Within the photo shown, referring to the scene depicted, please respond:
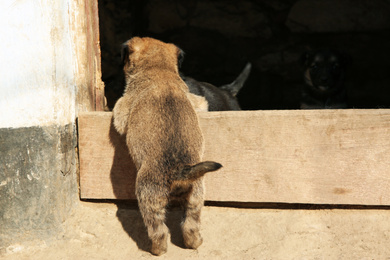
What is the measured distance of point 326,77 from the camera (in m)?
5.64

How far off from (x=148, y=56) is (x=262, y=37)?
10.6 feet

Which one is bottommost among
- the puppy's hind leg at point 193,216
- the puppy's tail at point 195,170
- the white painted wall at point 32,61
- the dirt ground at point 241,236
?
the dirt ground at point 241,236

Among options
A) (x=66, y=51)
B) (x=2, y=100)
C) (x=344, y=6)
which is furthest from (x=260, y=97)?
(x=2, y=100)

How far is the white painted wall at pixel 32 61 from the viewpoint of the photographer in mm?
3049

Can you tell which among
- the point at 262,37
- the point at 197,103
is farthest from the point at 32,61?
the point at 262,37

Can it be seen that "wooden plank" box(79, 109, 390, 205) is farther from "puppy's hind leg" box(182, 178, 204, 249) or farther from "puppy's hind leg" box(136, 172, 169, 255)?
"puppy's hind leg" box(136, 172, 169, 255)

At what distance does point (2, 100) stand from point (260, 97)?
4.13 meters

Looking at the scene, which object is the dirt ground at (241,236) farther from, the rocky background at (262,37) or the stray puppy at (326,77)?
the rocky background at (262,37)

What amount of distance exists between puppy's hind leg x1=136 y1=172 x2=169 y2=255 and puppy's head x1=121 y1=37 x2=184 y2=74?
1.03 meters

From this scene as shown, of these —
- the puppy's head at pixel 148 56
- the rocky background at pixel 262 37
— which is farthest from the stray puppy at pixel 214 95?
the rocky background at pixel 262 37

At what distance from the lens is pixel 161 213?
2.89 meters

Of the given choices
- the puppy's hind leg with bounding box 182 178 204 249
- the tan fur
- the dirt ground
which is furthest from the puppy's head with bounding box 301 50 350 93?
the puppy's hind leg with bounding box 182 178 204 249

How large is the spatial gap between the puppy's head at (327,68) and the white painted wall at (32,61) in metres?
3.47

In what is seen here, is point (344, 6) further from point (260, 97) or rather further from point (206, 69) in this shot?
point (206, 69)
